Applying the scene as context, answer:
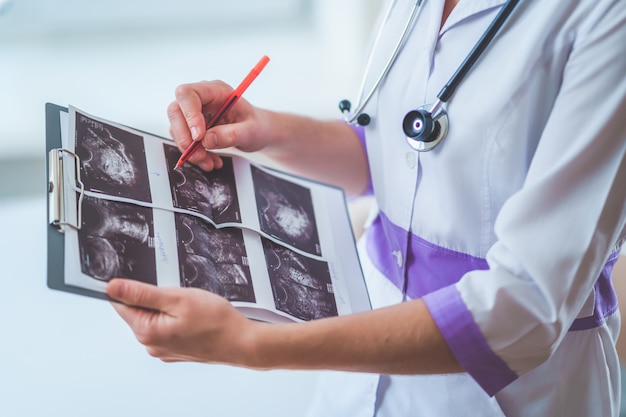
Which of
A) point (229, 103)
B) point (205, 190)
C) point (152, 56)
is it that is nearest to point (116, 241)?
point (205, 190)

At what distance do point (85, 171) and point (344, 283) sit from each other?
1.19 ft

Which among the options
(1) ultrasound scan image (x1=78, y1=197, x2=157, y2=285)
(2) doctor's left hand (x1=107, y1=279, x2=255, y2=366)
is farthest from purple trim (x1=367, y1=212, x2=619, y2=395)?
(1) ultrasound scan image (x1=78, y1=197, x2=157, y2=285)

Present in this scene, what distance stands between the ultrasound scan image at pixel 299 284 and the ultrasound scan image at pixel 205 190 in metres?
0.07

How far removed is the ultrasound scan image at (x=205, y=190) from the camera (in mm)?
854

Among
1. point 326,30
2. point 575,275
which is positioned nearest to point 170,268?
point 575,275

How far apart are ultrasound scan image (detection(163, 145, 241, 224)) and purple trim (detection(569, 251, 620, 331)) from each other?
45 centimetres

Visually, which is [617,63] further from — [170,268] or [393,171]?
[170,268]

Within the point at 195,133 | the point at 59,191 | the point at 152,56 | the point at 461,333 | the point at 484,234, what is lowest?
the point at 461,333

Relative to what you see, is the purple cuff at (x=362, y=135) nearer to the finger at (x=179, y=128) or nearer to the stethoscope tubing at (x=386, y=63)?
the stethoscope tubing at (x=386, y=63)

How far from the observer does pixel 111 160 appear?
0.83 metres

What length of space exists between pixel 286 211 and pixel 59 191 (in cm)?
33

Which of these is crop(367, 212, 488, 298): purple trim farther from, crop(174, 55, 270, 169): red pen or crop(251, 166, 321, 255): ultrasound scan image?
crop(174, 55, 270, 169): red pen

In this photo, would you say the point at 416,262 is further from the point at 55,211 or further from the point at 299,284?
the point at 55,211

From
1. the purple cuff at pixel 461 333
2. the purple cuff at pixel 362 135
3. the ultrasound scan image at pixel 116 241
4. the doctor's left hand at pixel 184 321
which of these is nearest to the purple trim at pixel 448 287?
the purple cuff at pixel 461 333
